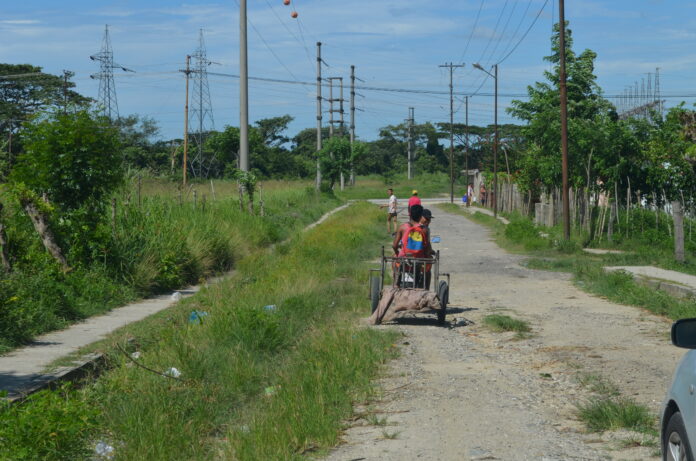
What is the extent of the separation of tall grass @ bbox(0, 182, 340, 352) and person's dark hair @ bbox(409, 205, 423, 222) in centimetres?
497

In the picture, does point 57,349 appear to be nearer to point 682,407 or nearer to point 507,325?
point 507,325

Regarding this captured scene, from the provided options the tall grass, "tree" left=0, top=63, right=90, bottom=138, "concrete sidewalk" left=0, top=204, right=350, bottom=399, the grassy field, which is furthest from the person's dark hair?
"tree" left=0, top=63, right=90, bottom=138

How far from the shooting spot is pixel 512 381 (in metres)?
7.93

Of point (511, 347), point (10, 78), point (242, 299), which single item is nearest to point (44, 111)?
point (242, 299)

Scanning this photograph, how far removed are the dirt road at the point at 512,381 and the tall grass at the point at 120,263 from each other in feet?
15.3

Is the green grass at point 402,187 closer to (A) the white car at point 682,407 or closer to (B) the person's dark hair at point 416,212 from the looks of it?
(B) the person's dark hair at point 416,212

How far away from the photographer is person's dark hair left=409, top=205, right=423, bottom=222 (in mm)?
11477

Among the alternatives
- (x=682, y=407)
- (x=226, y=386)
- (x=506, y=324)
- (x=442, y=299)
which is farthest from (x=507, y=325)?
(x=682, y=407)

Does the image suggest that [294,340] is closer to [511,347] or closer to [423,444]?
[511,347]

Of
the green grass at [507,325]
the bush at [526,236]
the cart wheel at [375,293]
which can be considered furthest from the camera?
the bush at [526,236]

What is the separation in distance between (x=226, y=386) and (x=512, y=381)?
2.69 meters

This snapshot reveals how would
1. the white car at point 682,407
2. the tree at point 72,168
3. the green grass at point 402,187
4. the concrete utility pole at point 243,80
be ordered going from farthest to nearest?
the green grass at point 402,187 < the concrete utility pole at point 243,80 < the tree at point 72,168 < the white car at point 682,407

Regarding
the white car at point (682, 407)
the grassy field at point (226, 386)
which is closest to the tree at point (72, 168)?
the grassy field at point (226, 386)

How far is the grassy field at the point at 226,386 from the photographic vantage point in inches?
232
